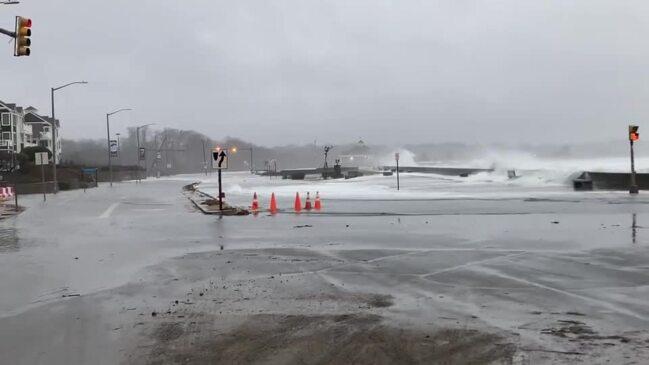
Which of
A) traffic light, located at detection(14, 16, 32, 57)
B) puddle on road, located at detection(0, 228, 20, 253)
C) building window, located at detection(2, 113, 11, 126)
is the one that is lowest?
puddle on road, located at detection(0, 228, 20, 253)

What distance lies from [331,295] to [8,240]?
11.5 m

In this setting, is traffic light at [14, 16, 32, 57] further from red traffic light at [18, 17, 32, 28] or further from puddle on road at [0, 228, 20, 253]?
puddle on road at [0, 228, 20, 253]

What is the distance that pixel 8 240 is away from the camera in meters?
16.5

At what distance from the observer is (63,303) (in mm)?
8523

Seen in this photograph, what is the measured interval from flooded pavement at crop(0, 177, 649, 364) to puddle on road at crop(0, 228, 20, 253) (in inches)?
3.5

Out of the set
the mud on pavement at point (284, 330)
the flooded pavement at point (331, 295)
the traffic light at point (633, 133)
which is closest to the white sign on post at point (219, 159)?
the flooded pavement at point (331, 295)

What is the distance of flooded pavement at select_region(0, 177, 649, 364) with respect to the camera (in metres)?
6.14

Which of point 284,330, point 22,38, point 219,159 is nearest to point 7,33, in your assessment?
point 22,38

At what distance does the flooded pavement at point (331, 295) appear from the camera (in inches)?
242

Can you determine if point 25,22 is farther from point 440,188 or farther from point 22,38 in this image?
point 440,188

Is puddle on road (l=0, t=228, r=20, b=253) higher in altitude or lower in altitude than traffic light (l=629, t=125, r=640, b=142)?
lower

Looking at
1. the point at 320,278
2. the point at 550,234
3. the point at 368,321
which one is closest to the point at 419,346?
the point at 368,321

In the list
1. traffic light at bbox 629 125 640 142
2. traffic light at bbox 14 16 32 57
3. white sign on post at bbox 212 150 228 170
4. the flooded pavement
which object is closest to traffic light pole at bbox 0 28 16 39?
traffic light at bbox 14 16 32 57

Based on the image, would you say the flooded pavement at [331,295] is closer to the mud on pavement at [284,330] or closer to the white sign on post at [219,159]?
the mud on pavement at [284,330]
